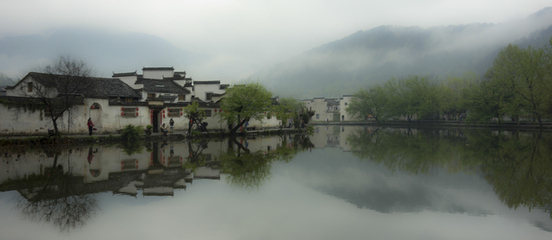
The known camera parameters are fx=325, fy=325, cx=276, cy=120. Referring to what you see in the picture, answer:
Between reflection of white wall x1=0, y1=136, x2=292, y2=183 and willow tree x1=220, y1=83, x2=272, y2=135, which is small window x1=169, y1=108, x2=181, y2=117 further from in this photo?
reflection of white wall x1=0, y1=136, x2=292, y2=183

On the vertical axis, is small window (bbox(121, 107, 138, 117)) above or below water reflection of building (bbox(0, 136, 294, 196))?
above

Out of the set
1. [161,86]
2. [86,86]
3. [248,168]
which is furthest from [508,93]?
[86,86]

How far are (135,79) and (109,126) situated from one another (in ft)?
48.6

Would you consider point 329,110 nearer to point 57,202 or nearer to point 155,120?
point 155,120

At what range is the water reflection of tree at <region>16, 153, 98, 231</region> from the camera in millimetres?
7965

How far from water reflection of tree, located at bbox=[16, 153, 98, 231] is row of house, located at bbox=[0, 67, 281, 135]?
15427 mm

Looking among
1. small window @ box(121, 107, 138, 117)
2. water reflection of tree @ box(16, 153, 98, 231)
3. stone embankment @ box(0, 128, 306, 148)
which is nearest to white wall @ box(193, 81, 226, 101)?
stone embankment @ box(0, 128, 306, 148)

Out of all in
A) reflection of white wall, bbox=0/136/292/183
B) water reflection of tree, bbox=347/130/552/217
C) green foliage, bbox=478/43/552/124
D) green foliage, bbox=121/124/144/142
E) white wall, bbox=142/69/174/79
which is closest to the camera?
water reflection of tree, bbox=347/130/552/217

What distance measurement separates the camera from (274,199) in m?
9.80

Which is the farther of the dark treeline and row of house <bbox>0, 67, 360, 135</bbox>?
the dark treeline

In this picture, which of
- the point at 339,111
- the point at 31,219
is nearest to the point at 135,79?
the point at 31,219

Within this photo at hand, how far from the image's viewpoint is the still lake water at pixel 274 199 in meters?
7.30

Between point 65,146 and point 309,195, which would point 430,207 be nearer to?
point 309,195

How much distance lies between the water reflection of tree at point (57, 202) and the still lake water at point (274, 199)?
27mm
